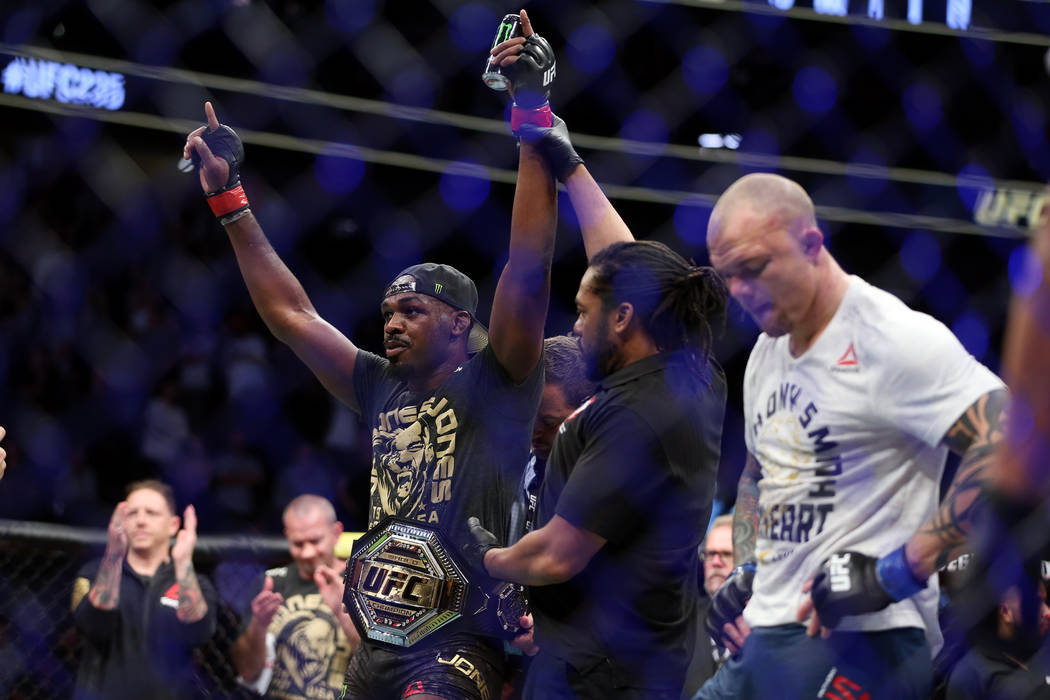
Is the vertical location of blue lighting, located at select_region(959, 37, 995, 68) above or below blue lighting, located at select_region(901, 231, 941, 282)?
above

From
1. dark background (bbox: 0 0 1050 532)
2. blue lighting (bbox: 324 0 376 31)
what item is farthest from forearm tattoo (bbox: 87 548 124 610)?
blue lighting (bbox: 324 0 376 31)

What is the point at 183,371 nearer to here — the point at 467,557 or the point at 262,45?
the point at 262,45

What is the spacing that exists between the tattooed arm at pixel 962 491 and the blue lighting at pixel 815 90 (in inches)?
133

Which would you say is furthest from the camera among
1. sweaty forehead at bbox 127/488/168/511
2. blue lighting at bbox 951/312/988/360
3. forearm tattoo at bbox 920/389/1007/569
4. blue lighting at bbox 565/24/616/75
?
blue lighting at bbox 951/312/988/360

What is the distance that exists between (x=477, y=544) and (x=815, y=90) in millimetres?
3233

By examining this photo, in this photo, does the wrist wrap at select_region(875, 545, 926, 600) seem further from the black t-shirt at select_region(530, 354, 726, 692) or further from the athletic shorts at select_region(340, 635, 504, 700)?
the athletic shorts at select_region(340, 635, 504, 700)

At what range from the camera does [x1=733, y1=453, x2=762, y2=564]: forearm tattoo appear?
2.14 m

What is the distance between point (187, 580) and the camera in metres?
3.75

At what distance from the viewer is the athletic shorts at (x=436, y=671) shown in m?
2.23

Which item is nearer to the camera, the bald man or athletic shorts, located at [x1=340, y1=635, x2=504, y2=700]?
the bald man

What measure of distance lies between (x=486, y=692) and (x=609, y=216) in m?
0.96

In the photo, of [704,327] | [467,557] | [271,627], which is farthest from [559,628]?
[271,627]

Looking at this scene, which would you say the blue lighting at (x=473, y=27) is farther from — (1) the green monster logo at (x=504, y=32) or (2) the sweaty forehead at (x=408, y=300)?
(1) the green monster logo at (x=504, y=32)

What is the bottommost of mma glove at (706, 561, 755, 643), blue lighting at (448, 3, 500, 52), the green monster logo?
mma glove at (706, 561, 755, 643)
